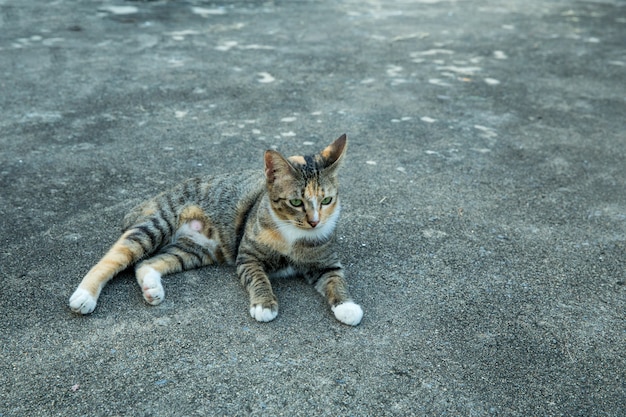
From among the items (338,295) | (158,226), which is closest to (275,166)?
(338,295)

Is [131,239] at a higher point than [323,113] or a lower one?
higher

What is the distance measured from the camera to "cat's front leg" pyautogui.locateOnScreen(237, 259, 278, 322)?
347cm

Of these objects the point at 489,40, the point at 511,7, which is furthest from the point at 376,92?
the point at 511,7

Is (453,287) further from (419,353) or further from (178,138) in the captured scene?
Result: (178,138)

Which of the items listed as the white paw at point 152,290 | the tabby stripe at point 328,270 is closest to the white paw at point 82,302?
the white paw at point 152,290

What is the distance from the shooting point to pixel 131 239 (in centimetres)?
391

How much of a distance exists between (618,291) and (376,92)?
4011mm

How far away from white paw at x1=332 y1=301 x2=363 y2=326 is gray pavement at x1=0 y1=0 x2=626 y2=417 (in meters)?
0.08

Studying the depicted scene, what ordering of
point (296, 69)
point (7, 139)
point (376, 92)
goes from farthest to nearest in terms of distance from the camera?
point (296, 69) < point (376, 92) < point (7, 139)

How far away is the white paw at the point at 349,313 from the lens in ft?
11.4

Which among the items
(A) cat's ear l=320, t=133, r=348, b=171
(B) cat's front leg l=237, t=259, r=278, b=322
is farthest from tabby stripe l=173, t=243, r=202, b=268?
(A) cat's ear l=320, t=133, r=348, b=171

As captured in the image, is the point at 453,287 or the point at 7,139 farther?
the point at 7,139

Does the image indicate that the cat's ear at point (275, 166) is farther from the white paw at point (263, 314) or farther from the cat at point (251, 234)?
the white paw at point (263, 314)

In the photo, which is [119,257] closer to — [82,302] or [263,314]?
[82,302]
